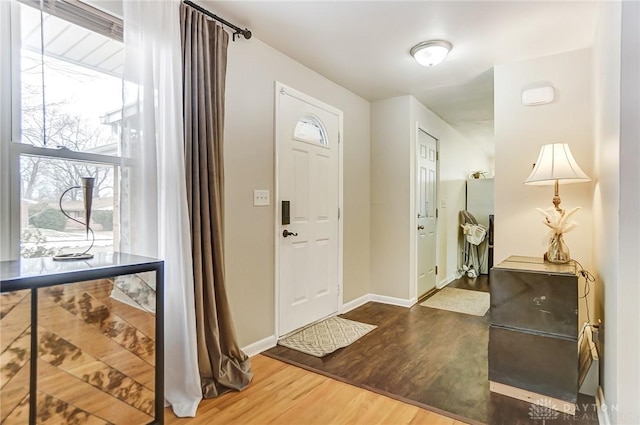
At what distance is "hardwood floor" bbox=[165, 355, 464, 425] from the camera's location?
71.5 inches

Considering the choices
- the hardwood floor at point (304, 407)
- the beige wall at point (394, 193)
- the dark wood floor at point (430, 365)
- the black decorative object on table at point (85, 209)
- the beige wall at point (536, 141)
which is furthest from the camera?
the beige wall at point (394, 193)

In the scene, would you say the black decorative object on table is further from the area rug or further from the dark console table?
the area rug

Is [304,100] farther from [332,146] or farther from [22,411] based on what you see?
[22,411]

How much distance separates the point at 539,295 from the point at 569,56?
206 centimetres

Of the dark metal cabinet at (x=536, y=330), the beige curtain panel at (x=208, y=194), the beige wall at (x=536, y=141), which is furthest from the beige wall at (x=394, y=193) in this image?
the beige curtain panel at (x=208, y=194)

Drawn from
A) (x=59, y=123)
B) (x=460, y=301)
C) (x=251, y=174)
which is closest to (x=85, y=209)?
(x=59, y=123)

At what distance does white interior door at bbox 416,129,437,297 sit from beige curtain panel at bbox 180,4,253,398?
2.66 meters

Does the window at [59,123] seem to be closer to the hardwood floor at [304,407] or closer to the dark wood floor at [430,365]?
the hardwood floor at [304,407]

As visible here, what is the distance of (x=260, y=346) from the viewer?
266 centimetres

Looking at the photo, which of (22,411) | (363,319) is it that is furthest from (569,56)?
(22,411)

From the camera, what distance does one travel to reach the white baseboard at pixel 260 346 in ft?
8.43

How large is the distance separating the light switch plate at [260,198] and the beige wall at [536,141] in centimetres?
203

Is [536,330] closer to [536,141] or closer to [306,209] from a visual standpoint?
[536,141]

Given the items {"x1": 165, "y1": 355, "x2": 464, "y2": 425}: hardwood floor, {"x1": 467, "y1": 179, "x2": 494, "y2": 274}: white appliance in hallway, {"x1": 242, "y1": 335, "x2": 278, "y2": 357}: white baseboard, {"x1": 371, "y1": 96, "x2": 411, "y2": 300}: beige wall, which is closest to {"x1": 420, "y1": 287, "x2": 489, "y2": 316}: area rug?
{"x1": 371, "y1": 96, "x2": 411, "y2": 300}: beige wall
